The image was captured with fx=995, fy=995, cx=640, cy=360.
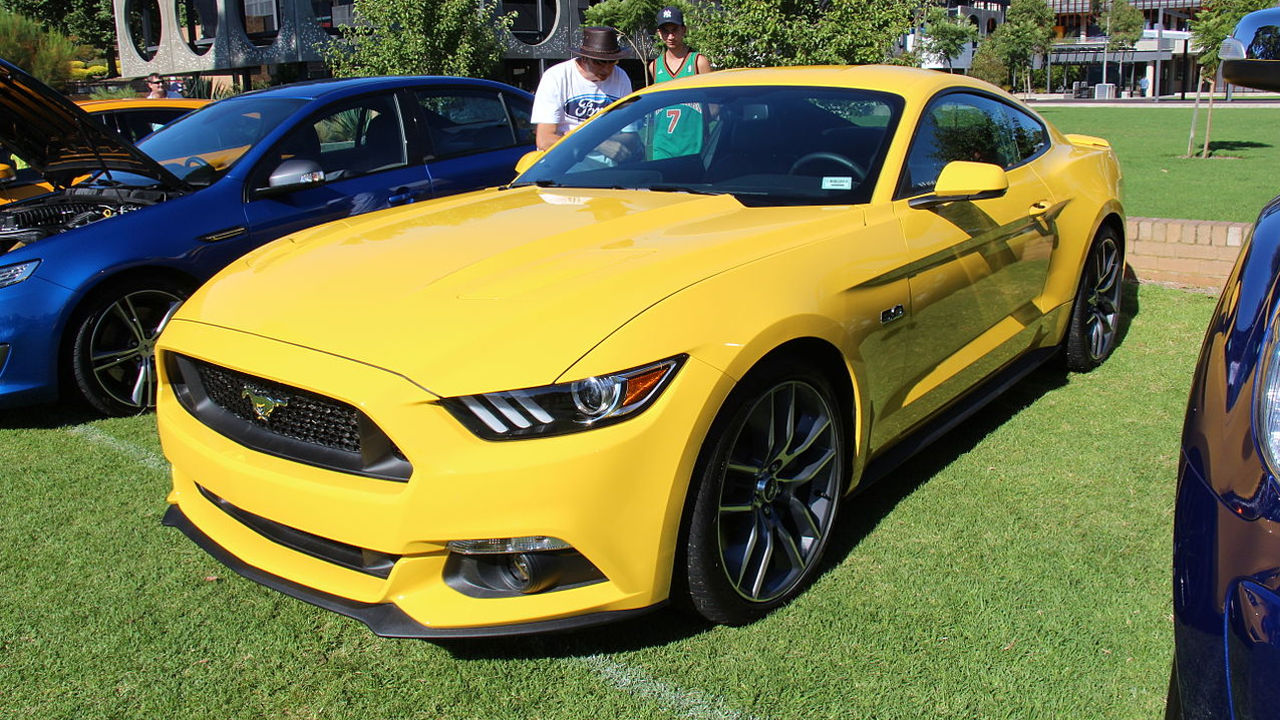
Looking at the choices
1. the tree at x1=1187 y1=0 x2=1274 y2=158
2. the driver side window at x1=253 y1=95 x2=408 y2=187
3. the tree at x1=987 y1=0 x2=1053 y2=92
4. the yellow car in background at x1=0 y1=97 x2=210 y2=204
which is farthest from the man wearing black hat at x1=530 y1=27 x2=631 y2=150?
the tree at x1=987 y1=0 x2=1053 y2=92

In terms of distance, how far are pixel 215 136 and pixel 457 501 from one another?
4.14m

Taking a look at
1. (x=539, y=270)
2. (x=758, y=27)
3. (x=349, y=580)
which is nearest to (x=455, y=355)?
(x=539, y=270)

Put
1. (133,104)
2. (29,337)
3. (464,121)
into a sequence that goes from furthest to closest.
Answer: (133,104) → (464,121) → (29,337)

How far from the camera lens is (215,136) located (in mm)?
5527

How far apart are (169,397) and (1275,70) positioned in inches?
119

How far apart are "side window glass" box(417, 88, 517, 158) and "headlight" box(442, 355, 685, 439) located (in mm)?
3850

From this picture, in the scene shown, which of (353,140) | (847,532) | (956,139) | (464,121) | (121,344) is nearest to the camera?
(847,532)

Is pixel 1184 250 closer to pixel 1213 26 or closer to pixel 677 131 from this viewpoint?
pixel 677 131

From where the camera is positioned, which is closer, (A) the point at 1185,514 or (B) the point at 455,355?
(A) the point at 1185,514

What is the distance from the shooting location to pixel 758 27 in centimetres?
1407

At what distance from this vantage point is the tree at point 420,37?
19.0 metres

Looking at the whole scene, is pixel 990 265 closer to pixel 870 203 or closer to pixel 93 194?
pixel 870 203

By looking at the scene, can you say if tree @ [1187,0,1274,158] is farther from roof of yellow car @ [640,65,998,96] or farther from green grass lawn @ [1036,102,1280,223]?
roof of yellow car @ [640,65,998,96]

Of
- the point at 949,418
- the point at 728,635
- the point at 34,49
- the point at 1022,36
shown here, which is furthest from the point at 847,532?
the point at 1022,36
